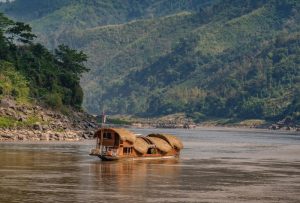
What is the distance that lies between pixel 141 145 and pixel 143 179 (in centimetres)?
3515

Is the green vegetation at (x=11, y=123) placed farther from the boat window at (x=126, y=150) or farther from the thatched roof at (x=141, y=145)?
the boat window at (x=126, y=150)

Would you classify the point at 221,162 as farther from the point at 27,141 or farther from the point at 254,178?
the point at 27,141

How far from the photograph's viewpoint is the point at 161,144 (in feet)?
486

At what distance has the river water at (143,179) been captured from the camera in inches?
3521

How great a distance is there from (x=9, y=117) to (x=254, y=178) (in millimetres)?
96775

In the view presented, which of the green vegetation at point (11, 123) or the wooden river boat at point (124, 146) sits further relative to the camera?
the green vegetation at point (11, 123)

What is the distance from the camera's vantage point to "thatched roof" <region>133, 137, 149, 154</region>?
140 meters

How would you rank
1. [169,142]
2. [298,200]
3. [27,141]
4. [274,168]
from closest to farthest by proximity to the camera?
[298,200]
[274,168]
[169,142]
[27,141]

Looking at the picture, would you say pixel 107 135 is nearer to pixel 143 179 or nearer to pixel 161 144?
pixel 161 144

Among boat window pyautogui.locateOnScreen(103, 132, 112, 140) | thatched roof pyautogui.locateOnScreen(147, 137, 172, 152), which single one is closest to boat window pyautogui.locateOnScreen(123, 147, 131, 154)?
boat window pyautogui.locateOnScreen(103, 132, 112, 140)

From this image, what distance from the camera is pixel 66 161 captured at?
132000 millimetres

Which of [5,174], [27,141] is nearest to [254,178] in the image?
[5,174]

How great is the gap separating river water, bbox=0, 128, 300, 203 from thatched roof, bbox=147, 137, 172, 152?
12.1ft

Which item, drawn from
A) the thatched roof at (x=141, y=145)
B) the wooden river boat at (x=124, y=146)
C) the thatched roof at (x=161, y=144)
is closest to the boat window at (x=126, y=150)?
the wooden river boat at (x=124, y=146)
